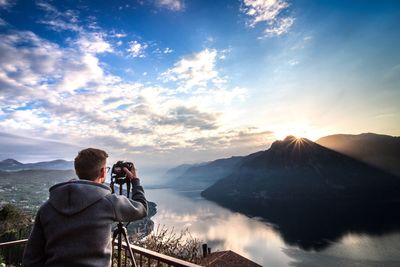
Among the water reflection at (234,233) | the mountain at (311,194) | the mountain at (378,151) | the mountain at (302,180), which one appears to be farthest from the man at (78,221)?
the mountain at (378,151)

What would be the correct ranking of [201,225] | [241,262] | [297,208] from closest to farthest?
[241,262], [201,225], [297,208]

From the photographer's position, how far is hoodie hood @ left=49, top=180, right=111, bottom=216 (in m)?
→ 1.30

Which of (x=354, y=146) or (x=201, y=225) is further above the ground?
(x=354, y=146)

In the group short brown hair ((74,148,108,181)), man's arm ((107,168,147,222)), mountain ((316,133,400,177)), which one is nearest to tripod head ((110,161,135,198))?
man's arm ((107,168,147,222))

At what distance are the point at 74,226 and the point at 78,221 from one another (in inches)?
1.0

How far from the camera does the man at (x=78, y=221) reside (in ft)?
4.25

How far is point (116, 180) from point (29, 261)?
2.40ft

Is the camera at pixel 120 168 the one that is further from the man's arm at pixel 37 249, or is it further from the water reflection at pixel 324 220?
the water reflection at pixel 324 220

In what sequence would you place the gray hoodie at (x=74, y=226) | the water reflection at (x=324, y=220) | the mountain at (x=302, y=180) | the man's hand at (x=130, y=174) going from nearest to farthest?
the gray hoodie at (x=74, y=226) → the man's hand at (x=130, y=174) → the water reflection at (x=324, y=220) → the mountain at (x=302, y=180)

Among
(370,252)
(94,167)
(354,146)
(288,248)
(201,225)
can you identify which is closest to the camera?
(94,167)

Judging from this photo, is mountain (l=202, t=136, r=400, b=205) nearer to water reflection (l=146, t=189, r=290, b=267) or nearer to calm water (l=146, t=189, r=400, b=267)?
water reflection (l=146, t=189, r=290, b=267)

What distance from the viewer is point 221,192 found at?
147500 millimetres

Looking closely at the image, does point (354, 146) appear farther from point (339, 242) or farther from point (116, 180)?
point (116, 180)

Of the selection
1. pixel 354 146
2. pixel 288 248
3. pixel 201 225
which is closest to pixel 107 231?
pixel 288 248
